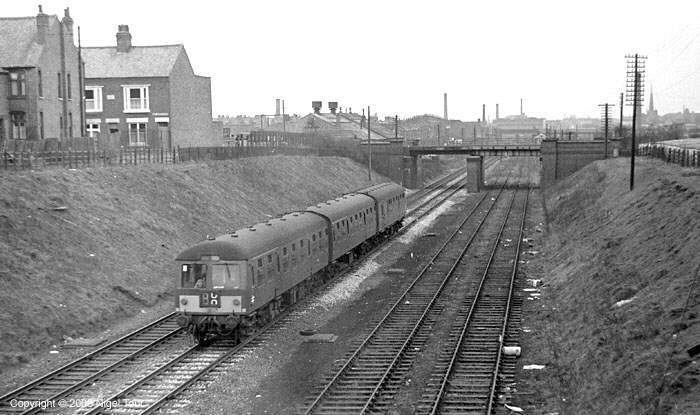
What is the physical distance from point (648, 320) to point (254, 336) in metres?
10.3

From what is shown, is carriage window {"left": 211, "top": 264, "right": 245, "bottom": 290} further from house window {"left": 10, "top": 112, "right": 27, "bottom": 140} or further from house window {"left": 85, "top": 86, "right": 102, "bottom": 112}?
house window {"left": 85, "top": 86, "right": 102, "bottom": 112}

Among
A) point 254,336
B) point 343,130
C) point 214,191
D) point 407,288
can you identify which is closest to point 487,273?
point 407,288

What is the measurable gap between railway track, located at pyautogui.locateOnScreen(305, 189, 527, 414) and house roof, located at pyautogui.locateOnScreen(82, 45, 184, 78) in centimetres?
2996

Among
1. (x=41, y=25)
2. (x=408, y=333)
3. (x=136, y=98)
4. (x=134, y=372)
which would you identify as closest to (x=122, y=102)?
(x=136, y=98)

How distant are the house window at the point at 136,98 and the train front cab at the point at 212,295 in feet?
140

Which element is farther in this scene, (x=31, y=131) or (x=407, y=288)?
(x=31, y=131)

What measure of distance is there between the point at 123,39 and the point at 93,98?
225 inches

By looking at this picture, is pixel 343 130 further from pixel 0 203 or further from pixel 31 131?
pixel 0 203

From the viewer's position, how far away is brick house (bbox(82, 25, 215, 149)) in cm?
6141

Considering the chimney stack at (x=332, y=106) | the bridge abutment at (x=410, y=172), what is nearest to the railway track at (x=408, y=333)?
the bridge abutment at (x=410, y=172)

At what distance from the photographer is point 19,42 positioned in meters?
48.4

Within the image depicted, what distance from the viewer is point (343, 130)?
12188 centimetres

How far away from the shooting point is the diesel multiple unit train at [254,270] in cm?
2120

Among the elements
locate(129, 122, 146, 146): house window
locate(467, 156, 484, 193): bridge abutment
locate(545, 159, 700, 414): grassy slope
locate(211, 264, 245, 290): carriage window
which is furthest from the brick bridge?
locate(211, 264, 245, 290): carriage window
